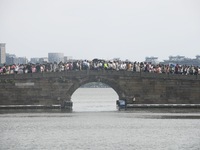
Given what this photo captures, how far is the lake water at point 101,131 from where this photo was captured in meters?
48.3

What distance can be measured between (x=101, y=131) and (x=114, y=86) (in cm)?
1996

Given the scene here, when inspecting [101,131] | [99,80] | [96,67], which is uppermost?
[96,67]

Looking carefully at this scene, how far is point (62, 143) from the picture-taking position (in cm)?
4931

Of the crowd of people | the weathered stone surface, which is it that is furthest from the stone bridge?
the crowd of people

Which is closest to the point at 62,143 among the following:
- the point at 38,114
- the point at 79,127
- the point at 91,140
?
the point at 91,140

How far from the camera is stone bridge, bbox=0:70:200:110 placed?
74.7m

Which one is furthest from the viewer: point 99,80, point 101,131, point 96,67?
point 99,80

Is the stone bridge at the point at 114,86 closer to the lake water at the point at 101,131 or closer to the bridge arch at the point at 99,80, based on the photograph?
the bridge arch at the point at 99,80

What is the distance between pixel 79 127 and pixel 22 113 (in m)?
13.1

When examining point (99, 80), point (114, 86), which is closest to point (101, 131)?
point (114, 86)

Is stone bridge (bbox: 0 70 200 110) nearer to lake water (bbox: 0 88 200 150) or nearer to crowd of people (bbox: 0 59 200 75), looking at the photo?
crowd of people (bbox: 0 59 200 75)

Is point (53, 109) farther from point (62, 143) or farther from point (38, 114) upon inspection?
point (62, 143)

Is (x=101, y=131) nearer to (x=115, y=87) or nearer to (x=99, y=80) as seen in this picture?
(x=115, y=87)

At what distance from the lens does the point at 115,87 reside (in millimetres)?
75625
